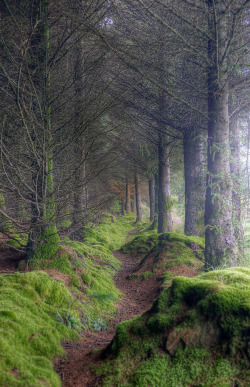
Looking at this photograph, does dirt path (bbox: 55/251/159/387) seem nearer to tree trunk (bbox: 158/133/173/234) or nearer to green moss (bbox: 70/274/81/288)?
green moss (bbox: 70/274/81/288)

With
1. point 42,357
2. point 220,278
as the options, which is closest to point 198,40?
point 220,278

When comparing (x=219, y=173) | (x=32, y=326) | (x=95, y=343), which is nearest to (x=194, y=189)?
(x=219, y=173)

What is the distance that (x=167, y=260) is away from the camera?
26.5 feet

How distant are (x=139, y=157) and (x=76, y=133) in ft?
37.4

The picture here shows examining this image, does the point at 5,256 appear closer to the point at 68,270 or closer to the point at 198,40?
the point at 68,270

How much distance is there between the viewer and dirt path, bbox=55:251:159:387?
8.45ft

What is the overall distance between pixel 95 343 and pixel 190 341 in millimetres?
A: 1810

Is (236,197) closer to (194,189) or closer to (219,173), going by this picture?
(219,173)

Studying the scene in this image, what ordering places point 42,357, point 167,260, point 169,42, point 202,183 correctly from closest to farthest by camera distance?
point 42,357, point 169,42, point 167,260, point 202,183

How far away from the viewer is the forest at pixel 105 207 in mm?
2523

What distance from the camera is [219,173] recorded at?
6070mm

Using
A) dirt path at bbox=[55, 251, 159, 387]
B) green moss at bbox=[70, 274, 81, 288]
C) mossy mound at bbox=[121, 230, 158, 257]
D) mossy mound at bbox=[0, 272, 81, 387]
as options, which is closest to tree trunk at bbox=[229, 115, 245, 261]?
dirt path at bbox=[55, 251, 159, 387]

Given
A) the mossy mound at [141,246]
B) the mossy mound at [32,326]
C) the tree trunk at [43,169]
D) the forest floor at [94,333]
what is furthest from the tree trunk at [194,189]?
the mossy mound at [32,326]

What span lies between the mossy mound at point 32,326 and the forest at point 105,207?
17mm
